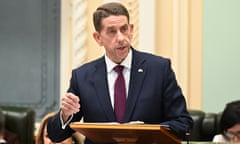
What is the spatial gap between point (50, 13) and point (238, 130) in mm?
2389

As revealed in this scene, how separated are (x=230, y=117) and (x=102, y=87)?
1.24 metres

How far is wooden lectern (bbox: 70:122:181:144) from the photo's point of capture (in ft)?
6.61

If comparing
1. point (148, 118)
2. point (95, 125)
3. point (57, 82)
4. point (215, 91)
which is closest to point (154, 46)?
point (215, 91)

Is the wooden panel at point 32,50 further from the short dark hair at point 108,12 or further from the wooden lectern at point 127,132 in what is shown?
the wooden lectern at point 127,132

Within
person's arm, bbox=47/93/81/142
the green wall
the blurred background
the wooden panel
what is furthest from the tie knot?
the wooden panel

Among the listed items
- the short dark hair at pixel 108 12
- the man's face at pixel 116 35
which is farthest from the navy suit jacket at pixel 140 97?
the short dark hair at pixel 108 12

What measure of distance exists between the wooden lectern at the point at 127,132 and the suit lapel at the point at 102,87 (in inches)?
14.7

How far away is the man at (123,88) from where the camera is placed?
8.72 ft

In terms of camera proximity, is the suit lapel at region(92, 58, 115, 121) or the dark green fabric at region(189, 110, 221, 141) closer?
the suit lapel at region(92, 58, 115, 121)

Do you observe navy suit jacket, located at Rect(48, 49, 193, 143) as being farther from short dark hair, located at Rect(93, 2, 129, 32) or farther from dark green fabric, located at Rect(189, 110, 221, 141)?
dark green fabric, located at Rect(189, 110, 221, 141)

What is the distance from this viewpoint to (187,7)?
4742 millimetres

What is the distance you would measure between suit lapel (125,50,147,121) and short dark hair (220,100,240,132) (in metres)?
1.07

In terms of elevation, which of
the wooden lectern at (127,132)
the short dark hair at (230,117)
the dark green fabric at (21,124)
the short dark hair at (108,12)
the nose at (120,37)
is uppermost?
the short dark hair at (108,12)

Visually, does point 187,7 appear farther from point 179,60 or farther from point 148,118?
point 148,118
